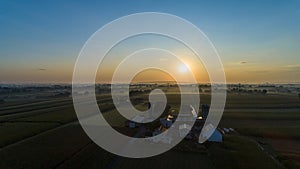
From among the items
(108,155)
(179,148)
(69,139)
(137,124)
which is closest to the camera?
(108,155)

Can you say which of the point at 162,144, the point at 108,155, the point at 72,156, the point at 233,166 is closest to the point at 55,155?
the point at 72,156

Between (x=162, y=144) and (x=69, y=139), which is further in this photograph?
(x=69, y=139)

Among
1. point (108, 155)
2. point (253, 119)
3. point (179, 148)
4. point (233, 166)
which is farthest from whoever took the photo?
point (253, 119)

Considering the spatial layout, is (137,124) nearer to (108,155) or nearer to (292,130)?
(108,155)

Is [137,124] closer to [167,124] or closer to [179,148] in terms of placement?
[167,124]

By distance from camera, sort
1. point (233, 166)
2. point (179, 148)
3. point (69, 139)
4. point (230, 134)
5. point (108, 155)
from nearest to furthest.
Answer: point (233, 166) → point (108, 155) → point (179, 148) → point (69, 139) → point (230, 134)

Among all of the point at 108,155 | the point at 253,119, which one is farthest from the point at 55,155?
the point at 253,119

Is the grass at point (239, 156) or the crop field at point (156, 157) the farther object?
the crop field at point (156, 157)

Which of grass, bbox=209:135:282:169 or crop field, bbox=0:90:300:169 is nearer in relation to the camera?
grass, bbox=209:135:282:169

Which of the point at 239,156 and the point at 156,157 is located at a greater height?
the point at 239,156
